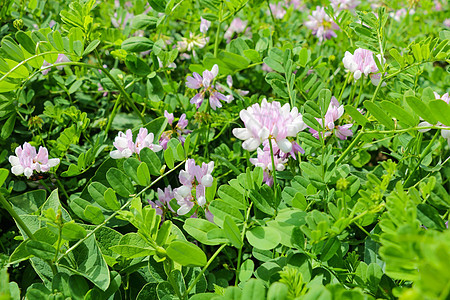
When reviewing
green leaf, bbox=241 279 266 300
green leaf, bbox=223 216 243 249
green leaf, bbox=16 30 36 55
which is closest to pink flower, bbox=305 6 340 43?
green leaf, bbox=16 30 36 55

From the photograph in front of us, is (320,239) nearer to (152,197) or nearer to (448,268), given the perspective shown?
(448,268)

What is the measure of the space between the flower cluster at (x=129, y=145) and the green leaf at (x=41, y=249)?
30cm

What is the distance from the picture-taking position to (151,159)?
1138 mm

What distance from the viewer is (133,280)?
1.10 metres

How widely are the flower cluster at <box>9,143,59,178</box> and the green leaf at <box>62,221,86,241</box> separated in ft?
0.98

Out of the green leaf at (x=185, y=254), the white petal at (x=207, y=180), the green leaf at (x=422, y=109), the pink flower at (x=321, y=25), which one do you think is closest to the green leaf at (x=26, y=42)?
the white petal at (x=207, y=180)

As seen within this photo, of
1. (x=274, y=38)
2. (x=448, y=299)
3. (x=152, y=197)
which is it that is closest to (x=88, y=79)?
(x=152, y=197)

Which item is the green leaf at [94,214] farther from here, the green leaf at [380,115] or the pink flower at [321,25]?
the pink flower at [321,25]

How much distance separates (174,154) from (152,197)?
22 cm

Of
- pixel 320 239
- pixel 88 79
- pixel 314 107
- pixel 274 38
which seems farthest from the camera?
pixel 274 38

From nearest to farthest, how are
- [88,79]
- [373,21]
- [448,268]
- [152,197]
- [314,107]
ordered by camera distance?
[448,268], [314,107], [373,21], [152,197], [88,79]

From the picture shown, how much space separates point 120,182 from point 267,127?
1.46ft

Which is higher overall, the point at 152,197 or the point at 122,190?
the point at 122,190

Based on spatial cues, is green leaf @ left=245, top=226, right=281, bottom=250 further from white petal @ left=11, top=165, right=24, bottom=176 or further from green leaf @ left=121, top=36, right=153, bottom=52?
green leaf @ left=121, top=36, right=153, bottom=52
